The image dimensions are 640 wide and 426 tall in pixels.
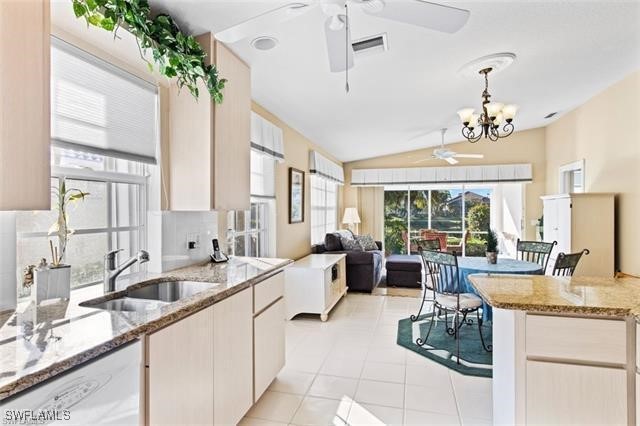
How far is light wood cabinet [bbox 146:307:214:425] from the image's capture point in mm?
1317

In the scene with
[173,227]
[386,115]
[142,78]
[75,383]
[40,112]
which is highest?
[386,115]

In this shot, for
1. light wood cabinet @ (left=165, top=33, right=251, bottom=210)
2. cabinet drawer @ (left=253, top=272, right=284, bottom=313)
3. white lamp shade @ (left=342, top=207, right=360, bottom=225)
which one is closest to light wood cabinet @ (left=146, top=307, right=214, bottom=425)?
cabinet drawer @ (left=253, top=272, right=284, bottom=313)

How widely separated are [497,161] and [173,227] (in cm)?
646

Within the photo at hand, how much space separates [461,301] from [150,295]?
2637mm

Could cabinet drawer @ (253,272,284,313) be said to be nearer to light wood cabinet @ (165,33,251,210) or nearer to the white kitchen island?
light wood cabinet @ (165,33,251,210)

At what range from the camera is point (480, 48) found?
9.23ft

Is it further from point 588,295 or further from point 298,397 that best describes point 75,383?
point 588,295

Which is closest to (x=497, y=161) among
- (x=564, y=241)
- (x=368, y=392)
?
(x=564, y=241)

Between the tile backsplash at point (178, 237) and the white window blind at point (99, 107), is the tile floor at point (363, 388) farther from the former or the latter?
the white window blind at point (99, 107)

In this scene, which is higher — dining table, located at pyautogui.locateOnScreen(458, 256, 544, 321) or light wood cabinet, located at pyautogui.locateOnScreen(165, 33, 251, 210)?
light wood cabinet, located at pyautogui.locateOnScreen(165, 33, 251, 210)

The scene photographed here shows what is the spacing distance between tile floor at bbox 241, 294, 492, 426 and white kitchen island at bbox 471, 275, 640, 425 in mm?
700

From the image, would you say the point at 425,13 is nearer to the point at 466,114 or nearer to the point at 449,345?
the point at 466,114

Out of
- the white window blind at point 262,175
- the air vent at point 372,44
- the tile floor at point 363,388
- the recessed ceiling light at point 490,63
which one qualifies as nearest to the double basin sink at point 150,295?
the tile floor at point 363,388

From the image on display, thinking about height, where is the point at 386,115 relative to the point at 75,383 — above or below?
above
